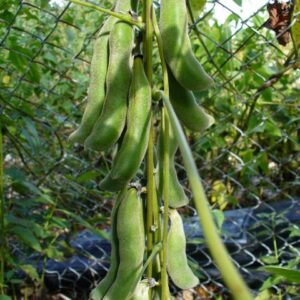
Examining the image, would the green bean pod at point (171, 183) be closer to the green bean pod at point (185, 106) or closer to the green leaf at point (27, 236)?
the green bean pod at point (185, 106)

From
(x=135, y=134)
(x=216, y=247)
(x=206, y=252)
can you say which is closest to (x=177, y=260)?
(x=135, y=134)

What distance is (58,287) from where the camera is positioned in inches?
78.5

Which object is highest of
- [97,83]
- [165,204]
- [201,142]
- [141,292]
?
[201,142]

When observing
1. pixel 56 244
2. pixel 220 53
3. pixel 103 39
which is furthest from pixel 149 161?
pixel 56 244

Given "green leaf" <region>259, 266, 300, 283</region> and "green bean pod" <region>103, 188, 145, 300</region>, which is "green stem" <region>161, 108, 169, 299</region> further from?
"green leaf" <region>259, 266, 300, 283</region>

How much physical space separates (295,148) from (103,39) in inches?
60.4

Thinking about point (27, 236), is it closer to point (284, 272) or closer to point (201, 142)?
point (201, 142)

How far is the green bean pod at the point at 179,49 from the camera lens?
67cm

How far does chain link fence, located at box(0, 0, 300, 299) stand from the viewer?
1.44 metres

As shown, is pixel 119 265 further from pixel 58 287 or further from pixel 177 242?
pixel 58 287

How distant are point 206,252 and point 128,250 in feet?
4.27

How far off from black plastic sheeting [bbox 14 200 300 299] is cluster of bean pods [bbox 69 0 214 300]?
112 cm

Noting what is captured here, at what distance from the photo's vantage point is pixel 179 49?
67 centimetres

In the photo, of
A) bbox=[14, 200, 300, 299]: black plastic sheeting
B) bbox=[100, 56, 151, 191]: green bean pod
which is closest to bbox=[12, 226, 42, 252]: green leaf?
bbox=[14, 200, 300, 299]: black plastic sheeting
